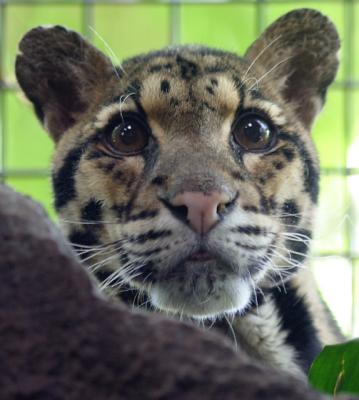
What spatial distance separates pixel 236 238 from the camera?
329 cm

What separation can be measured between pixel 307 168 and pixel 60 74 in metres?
1.41

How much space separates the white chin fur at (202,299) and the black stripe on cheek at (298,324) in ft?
1.75

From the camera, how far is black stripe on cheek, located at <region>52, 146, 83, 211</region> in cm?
405

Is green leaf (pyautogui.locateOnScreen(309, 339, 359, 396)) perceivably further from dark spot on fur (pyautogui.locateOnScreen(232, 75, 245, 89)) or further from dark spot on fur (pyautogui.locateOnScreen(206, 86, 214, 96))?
dark spot on fur (pyautogui.locateOnScreen(232, 75, 245, 89))

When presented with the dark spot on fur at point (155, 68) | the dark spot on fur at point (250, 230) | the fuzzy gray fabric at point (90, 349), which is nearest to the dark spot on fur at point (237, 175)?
the dark spot on fur at point (250, 230)

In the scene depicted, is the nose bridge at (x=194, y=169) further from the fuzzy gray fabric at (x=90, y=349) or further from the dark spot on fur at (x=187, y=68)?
the fuzzy gray fabric at (x=90, y=349)

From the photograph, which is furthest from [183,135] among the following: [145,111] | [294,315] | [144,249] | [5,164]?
[5,164]

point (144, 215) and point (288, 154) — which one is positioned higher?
point (288, 154)

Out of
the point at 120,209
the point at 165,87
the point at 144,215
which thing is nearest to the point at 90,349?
the point at 144,215

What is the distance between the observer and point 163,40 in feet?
28.7

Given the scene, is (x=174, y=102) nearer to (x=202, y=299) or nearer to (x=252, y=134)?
(x=252, y=134)

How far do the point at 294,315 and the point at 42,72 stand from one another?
1.84 metres

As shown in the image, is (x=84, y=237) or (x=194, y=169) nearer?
(x=194, y=169)

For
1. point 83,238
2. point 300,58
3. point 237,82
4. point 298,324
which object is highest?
point 300,58
